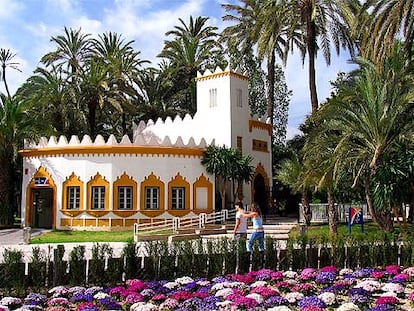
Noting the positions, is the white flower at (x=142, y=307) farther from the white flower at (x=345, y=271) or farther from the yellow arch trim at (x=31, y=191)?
the yellow arch trim at (x=31, y=191)

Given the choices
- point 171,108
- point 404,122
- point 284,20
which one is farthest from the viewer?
point 171,108

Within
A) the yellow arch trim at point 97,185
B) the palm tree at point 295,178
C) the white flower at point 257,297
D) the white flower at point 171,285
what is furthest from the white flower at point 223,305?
the yellow arch trim at point 97,185

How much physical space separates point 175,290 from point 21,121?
23.8 meters

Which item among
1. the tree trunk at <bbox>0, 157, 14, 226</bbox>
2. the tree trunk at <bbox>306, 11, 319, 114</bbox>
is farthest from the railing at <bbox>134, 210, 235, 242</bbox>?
the tree trunk at <bbox>0, 157, 14, 226</bbox>

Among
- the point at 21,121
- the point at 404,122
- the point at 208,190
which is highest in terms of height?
the point at 21,121

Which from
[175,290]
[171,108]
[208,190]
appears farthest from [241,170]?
[175,290]

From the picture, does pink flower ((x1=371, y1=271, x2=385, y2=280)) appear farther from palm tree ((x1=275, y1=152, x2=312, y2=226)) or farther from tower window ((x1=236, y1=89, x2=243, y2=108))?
tower window ((x1=236, y1=89, x2=243, y2=108))

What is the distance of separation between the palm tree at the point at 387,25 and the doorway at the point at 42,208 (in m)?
19.8

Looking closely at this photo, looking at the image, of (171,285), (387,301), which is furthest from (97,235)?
(387,301)

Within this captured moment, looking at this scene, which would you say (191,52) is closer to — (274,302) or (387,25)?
(387,25)

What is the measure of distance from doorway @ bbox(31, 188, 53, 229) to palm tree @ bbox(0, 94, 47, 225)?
1380 mm

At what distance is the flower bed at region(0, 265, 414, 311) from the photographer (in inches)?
378

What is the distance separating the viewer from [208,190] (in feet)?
107

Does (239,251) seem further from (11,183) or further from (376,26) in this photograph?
(11,183)
